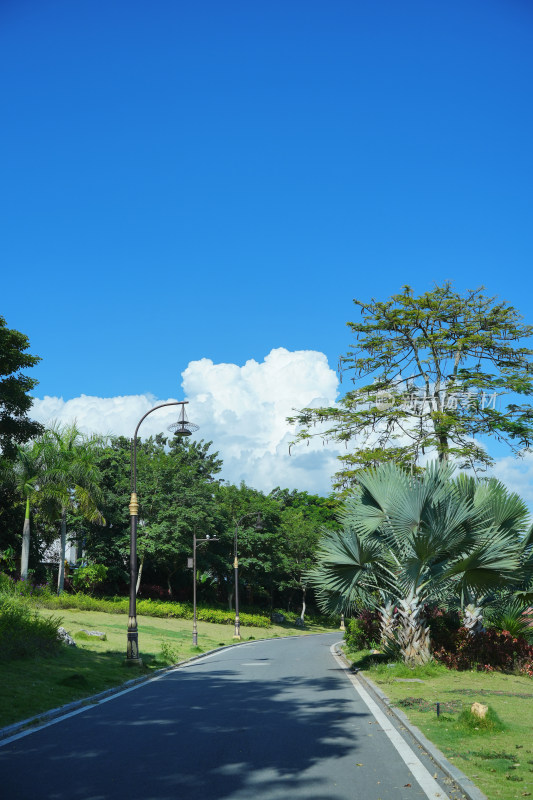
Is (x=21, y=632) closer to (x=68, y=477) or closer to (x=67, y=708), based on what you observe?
(x=67, y=708)

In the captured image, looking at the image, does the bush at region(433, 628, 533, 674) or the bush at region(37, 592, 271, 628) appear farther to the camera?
the bush at region(37, 592, 271, 628)

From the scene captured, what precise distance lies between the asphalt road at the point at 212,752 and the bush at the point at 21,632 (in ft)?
14.8

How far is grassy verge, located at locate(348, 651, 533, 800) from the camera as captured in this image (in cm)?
733

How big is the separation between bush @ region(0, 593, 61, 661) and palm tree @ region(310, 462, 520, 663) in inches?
309

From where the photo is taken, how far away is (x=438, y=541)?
17516mm

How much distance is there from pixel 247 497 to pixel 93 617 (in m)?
26.8

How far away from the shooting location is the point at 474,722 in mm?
9859

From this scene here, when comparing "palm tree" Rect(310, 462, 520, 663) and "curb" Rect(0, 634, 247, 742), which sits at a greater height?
"palm tree" Rect(310, 462, 520, 663)

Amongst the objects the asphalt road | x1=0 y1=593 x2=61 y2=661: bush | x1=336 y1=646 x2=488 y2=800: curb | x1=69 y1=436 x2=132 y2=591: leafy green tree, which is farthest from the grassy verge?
x1=69 y1=436 x2=132 y2=591: leafy green tree

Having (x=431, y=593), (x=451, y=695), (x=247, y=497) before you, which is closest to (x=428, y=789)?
(x=451, y=695)

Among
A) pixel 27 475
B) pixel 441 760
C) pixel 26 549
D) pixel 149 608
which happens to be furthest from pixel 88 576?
pixel 441 760

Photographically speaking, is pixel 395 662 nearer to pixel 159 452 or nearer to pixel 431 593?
pixel 431 593

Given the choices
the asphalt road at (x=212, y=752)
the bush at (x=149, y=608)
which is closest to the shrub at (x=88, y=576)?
the bush at (x=149, y=608)

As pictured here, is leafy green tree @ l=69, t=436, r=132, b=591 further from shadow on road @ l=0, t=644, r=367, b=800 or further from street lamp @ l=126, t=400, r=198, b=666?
shadow on road @ l=0, t=644, r=367, b=800
